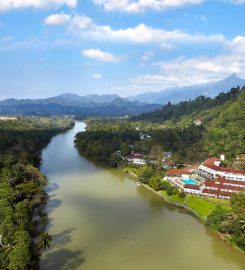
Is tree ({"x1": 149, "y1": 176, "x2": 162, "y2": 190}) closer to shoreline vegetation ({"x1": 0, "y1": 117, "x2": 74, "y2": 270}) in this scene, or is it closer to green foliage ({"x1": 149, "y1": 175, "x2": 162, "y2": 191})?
green foliage ({"x1": 149, "y1": 175, "x2": 162, "y2": 191})

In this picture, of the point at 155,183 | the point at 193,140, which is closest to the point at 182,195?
the point at 155,183

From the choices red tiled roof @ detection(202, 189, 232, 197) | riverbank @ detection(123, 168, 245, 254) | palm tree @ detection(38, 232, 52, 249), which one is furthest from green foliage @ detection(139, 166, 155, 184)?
palm tree @ detection(38, 232, 52, 249)

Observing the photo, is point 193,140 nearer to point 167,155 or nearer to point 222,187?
point 167,155

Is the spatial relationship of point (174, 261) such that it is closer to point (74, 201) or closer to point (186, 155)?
point (74, 201)

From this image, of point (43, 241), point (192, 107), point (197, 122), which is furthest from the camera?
point (192, 107)

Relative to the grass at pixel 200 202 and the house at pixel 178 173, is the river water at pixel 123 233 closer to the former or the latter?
the grass at pixel 200 202

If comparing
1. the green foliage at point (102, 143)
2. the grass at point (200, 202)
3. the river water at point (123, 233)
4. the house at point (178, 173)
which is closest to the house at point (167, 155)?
the green foliage at point (102, 143)
